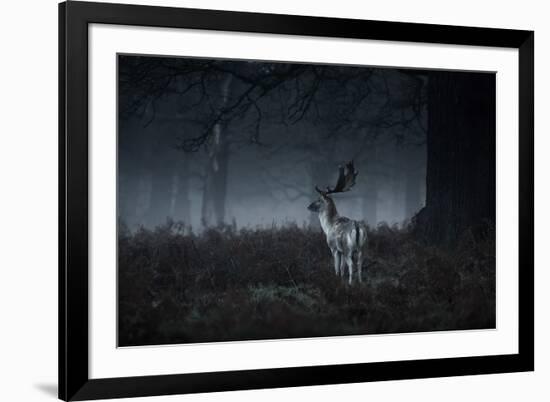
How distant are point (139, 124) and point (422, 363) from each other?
238 centimetres

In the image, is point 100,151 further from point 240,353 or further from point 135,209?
point 240,353

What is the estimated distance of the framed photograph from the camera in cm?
572

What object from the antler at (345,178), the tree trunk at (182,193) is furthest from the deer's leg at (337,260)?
the tree trunk at (182,193)

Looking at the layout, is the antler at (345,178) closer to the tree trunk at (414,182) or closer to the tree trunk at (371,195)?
the tree trunk at (371,195)

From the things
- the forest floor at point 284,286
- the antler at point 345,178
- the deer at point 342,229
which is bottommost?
the forest floor at point 284,286

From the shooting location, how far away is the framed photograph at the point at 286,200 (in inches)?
225

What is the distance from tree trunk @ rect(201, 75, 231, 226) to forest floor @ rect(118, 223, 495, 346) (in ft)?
0.32

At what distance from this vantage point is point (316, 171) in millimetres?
6203

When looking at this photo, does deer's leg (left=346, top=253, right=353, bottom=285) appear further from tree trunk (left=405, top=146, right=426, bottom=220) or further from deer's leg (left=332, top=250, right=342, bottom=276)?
tree trunk (left=405, top=146, right=426, bottom=220)

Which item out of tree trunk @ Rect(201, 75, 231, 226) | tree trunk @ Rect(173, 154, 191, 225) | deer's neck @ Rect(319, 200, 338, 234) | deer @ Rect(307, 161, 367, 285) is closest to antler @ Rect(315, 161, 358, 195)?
deer @ Rect(307, 161, 367, 285)

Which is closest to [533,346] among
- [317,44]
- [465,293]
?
[465,293]

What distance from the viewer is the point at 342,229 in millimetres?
6230

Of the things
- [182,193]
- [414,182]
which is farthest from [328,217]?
[182,193]

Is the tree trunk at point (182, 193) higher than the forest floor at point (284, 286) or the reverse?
higher
